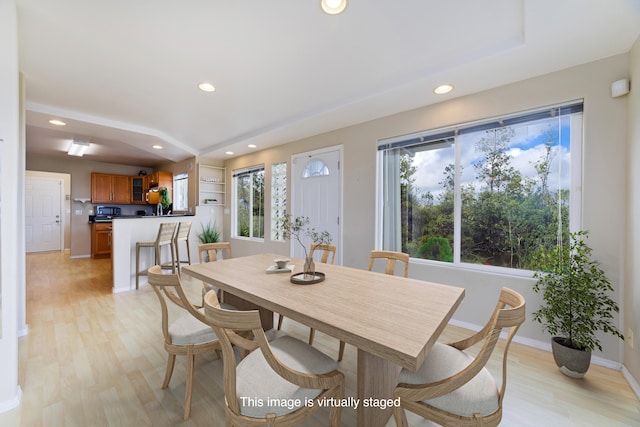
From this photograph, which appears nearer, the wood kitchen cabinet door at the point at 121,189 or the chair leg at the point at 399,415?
the chair leg at the point at 399,415

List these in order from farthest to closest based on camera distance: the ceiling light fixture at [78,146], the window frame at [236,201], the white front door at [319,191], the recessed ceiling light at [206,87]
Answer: the window frame at [236,201] → the ceiling light fixture at [78,146] → the white front door at [319,191] → the recessed ceiling light at [206,87]

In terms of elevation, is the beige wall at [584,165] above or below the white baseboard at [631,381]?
above

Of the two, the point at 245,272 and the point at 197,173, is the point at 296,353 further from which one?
the point at 197,173

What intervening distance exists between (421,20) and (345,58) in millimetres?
642

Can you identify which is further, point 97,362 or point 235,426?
point 97,362

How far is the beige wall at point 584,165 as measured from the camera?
76.6 inches

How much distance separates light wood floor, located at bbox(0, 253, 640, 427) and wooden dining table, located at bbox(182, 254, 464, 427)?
1.36 ft

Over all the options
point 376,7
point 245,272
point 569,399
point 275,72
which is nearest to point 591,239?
point 569,399

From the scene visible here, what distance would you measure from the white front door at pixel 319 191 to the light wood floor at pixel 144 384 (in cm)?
157

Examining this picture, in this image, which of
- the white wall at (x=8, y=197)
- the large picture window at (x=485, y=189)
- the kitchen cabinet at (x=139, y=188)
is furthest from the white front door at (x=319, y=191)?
the kitchen cabinet at (x=139, y=188)

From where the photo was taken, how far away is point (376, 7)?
1.61 meters

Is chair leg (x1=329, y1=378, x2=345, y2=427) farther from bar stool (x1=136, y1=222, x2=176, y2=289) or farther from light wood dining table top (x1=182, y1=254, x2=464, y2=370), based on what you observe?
bar stool (x1=136, y1=222, x2=176, y2=289)

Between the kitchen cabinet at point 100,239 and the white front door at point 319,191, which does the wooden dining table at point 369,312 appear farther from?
the kitchen cabinet at point 100,239

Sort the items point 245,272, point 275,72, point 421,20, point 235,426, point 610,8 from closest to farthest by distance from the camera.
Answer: point 235,426, point 610,8, point 421,20, point 245,272, point 275,72
